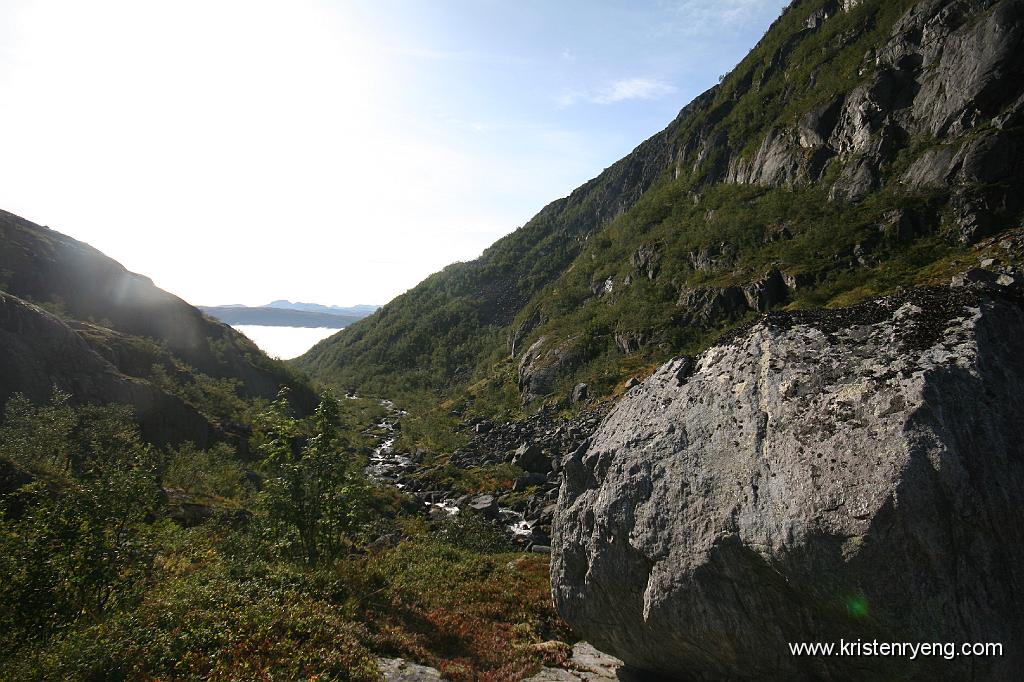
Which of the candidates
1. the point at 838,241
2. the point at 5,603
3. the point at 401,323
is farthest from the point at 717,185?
the point at 5,603

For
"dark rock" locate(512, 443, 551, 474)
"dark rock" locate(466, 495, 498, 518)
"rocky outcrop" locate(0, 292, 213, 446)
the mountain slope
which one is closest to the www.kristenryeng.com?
"dark rock" locate(466, 495, 498, 518)

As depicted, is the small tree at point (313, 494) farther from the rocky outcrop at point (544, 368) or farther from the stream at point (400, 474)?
the rocky outcrop at point (544, 368)

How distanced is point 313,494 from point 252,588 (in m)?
4.00

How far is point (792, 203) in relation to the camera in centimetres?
6450

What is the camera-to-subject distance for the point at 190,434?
36.6 m

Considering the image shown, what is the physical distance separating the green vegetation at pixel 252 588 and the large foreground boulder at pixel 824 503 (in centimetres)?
469

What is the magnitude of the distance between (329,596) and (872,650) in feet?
39.1

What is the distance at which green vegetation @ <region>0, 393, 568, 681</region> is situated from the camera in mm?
8547

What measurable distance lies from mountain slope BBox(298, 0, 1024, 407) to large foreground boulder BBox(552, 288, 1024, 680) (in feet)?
138

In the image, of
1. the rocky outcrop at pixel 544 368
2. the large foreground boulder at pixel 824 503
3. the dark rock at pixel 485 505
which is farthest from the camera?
the rocky outcrop at pixel 544 368

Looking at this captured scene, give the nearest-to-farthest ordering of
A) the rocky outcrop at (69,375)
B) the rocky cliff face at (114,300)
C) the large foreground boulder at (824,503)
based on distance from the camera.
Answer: the large foreground boulder at (824,503) → the rocky outcrop at (69,375) → the rocky cliff face at (114,300)

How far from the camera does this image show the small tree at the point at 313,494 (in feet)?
51.1

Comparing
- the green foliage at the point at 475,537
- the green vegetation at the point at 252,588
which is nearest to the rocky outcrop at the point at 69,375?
Answer: the green vegetation at the point at 252,588

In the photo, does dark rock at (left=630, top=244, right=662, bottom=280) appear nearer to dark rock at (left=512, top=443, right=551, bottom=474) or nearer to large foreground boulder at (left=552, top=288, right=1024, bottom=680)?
dark rock at (left=512, top=443, right=551, bottom=474)
